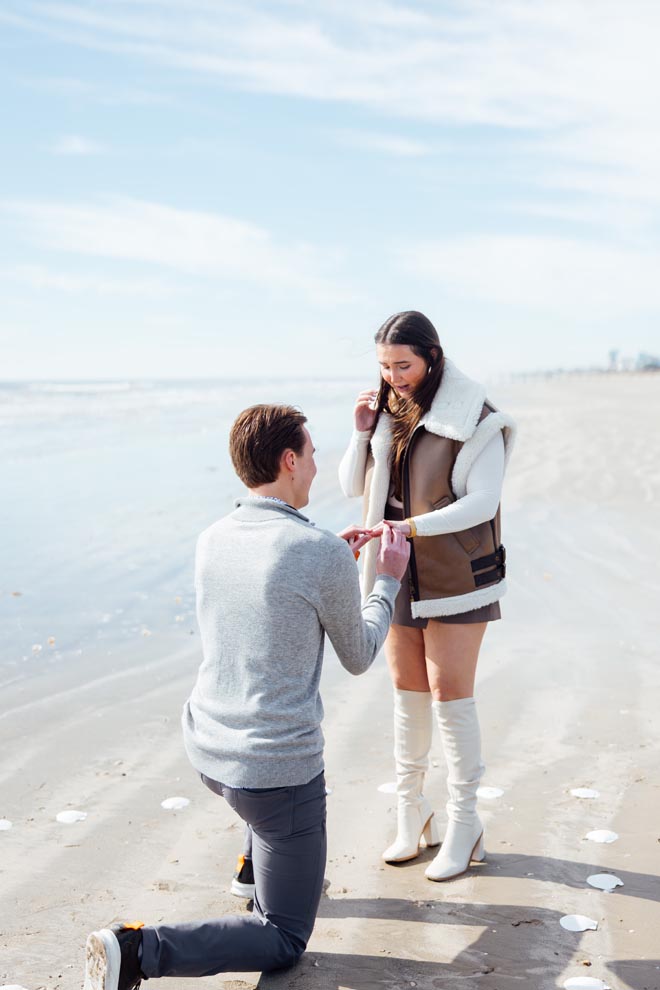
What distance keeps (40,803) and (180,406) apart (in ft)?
105

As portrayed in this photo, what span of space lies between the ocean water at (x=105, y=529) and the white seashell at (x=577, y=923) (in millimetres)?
3927

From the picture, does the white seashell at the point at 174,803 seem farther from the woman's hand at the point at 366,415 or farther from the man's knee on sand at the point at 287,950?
the woman's hand at the point at 366,415

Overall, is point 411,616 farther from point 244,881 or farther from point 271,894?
point 271,894

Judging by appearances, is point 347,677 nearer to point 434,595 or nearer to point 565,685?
point 565,685

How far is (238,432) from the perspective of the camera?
116 inches

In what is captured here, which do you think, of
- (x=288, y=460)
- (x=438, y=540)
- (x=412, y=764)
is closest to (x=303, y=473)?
(x=288, y=460)

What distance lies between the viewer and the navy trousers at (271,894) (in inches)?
110

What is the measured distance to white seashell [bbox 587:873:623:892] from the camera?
365cm

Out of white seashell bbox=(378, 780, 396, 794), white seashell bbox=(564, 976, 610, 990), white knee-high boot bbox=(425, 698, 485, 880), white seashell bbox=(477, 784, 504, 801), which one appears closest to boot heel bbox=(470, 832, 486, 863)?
white knee-high boot bbox=(425, 698, 485, 880)

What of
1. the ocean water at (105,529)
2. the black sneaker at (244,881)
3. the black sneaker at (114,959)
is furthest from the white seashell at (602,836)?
the ocean water at (105,529)

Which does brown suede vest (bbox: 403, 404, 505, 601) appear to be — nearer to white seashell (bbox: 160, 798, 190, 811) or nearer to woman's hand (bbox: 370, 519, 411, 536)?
woman's hand (bbox: 370, 519, 411, 536)

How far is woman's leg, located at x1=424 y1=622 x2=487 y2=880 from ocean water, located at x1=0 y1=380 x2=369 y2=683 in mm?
3351

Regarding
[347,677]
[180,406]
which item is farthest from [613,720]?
[180,406]

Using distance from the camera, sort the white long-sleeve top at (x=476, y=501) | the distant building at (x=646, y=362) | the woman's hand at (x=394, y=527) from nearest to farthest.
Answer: the woman's hand at (x=394, y=527) → the white long-sleeve top at (x=476, y=501) → the distant building at (x=646, y=362)
